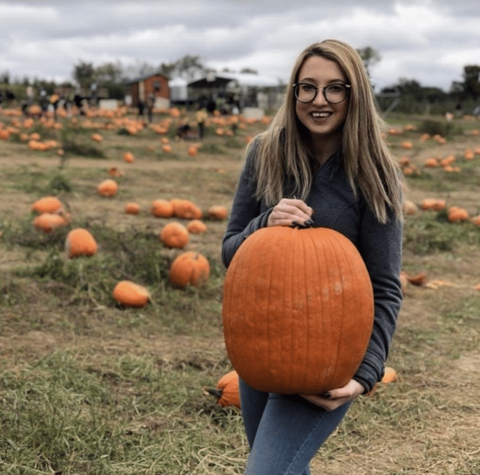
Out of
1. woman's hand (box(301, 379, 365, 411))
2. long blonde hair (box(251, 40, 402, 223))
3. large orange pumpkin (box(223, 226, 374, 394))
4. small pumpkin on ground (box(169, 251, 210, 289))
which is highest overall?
long blonde hair (box(251, 40, 402, 223))

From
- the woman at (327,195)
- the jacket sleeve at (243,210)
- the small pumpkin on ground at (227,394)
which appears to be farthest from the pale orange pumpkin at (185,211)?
the woman at (327,195)

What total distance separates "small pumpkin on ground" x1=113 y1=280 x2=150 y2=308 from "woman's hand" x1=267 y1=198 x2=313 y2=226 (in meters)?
3.55

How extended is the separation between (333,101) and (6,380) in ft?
8.93

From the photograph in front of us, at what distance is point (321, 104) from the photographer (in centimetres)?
232

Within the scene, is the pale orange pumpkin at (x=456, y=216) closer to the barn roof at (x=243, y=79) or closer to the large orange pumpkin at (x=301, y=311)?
the large orange pumpkin at (x=301, y=311)

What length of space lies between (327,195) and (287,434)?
2.51ft

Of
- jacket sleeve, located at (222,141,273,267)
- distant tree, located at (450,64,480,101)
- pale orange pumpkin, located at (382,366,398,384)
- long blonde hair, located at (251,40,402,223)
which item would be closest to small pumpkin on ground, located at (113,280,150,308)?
pale orange pumpkin, located at (382,366,398,384)

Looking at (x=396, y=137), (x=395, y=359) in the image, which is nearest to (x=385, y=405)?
(x=395, y=359)

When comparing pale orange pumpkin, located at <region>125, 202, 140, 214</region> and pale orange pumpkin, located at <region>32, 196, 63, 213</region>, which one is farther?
pale orange pumpkin, located at <region>125, 202, 140, 214</region>

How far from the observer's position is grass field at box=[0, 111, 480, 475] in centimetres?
356

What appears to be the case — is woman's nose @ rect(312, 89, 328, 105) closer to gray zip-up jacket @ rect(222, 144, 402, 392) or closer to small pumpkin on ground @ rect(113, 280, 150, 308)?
gray zip-up jacket @ rect(222, 144, 402, 392)

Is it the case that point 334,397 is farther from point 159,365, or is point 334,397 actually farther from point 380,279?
point 159,365

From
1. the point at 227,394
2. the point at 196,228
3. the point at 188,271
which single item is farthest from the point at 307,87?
the point at 196,228

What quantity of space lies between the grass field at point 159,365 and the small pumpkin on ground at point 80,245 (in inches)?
6.0
